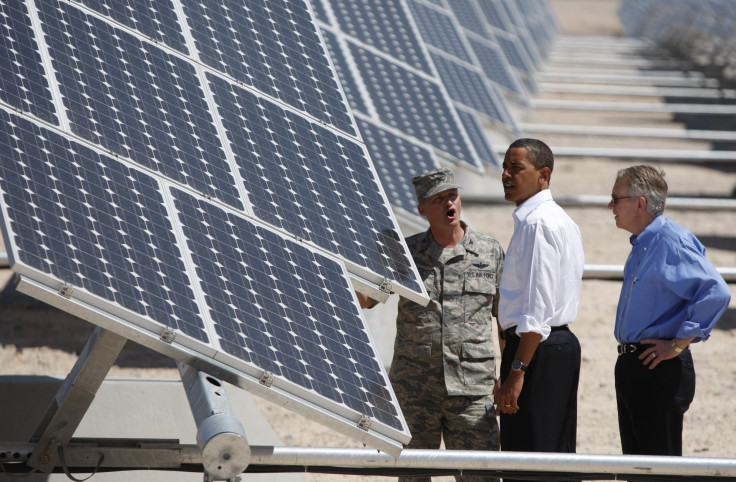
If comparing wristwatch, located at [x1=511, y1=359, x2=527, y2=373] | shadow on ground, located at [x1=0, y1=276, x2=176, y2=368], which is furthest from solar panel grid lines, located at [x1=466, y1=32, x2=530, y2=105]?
wristwatch, located at [x1=511, y1=359, x2=527, y2=373]

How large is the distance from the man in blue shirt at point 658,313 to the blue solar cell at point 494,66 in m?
13.3

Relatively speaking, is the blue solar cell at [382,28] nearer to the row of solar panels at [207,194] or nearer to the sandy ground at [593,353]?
the sandy ground at [593,353]

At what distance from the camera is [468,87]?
43.1 ft

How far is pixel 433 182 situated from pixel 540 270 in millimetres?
706

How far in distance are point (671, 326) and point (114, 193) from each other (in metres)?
2.41

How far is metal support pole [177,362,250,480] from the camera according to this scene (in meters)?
3.16

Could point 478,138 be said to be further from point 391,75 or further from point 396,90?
point 396,90

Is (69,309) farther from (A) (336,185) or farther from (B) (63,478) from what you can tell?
(B) (63,478)

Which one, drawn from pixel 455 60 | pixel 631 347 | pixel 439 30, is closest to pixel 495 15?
pixel 439 30

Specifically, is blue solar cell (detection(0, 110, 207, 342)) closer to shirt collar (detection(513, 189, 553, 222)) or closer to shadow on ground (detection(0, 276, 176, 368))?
shirt collar (detection(513, 189, 553, 222))

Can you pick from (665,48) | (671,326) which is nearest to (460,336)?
(671,326)

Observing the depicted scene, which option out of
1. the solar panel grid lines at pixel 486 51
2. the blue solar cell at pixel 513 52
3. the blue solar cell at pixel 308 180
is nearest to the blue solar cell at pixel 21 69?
the blue solar cell at pixel 308 180

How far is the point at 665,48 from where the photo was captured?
3644cm

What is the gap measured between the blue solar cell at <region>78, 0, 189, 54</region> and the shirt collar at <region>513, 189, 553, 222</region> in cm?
164
